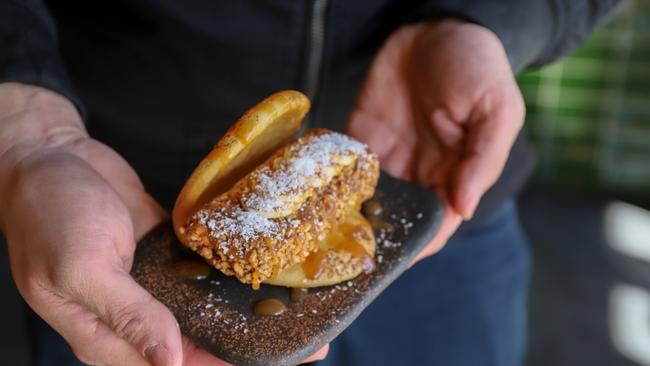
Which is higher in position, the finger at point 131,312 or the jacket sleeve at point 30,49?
the jacket sleeve at point 30,49

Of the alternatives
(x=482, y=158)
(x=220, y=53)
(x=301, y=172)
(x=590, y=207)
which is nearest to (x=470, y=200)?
(x=482, y=158)

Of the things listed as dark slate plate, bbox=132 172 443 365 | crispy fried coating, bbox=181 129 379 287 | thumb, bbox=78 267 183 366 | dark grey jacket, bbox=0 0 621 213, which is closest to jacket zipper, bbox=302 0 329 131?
dark grey jacket, bbox=0 0 621 213

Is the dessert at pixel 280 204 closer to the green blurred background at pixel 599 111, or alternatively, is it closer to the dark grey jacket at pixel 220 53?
the dark grey jacket at pixel 220 53

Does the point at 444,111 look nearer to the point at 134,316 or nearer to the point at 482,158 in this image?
the point at 482,158

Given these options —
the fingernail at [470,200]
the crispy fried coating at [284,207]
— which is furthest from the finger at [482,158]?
the crispy fried coating at [284,207]

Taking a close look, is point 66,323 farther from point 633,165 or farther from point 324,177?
point 633,165

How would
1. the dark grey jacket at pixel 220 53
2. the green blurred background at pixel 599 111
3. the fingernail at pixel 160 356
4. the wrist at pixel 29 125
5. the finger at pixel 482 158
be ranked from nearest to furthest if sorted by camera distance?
the fingernail at pixel 160 356 → the wrist at pixel 29 125 → the finger at pixel 482 158 → the dark grey jacket at pixel 220 53 → the green blurred background at pixel 599 111
